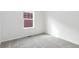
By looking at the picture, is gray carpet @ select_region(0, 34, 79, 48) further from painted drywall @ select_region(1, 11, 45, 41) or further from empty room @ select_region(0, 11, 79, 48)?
painted drywall @ select_region(1, 11, 45, 41)

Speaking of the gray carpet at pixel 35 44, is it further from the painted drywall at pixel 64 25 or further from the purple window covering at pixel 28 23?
the purple window covering at pixel 28 23

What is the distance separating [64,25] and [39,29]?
1746 millimetres

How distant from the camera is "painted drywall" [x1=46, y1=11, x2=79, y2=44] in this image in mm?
3413

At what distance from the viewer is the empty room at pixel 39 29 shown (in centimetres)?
333

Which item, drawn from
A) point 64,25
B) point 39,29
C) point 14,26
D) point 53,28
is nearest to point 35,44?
point 14,26

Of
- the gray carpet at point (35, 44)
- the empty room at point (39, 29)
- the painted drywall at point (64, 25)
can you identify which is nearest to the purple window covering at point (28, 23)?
the empty room at point (39, 29)

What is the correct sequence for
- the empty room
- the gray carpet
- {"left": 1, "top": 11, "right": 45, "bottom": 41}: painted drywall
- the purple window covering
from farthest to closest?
the purple window covering → {"left": 1, "top": 11, "right": 45, "bottom": 41}: painted drywall → the empty room → the gray carpet

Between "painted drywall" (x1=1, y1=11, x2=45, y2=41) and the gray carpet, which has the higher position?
"painted drywall" (x1=1, y1=11, x2=45, y2=41)

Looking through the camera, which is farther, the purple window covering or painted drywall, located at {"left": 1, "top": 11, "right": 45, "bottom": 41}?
the purple window covering

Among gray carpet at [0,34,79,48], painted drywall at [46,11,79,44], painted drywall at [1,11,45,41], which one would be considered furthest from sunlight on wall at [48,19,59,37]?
gray carpet at [0,34,79,48]
